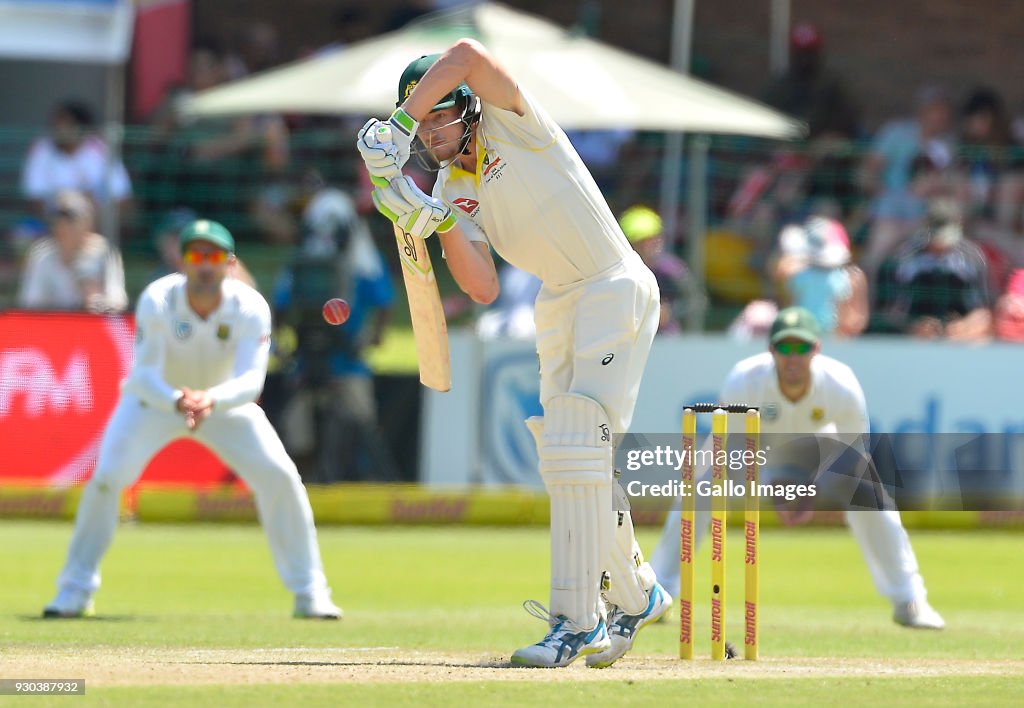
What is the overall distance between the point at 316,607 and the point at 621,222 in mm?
5494

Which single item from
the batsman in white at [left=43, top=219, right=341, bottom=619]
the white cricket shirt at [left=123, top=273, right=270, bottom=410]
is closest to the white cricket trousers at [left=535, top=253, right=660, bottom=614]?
the batsman in white at [left=43, top=219, right=341, bottom=619]

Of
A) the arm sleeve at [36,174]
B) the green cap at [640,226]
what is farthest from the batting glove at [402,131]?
the arm sleeve at [36,174]

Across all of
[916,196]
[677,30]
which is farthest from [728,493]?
[677,30]

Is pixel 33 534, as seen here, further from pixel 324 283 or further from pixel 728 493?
pixel 728 493

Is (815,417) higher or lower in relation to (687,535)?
higher

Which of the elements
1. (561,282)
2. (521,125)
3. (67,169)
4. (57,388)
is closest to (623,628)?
(561,282)

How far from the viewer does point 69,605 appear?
28.6 feet

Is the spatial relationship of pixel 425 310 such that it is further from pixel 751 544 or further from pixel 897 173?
pixel 897 173

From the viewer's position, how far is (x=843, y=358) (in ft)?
44.2

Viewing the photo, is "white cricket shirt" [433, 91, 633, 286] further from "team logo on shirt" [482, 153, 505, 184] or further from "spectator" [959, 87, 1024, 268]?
"spectator" [959, 87, 1024, 268]

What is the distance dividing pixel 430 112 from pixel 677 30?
1235cm

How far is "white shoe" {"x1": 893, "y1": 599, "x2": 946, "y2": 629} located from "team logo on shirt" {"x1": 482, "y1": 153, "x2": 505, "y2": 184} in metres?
3.51

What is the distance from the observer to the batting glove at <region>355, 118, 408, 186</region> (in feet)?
20.1

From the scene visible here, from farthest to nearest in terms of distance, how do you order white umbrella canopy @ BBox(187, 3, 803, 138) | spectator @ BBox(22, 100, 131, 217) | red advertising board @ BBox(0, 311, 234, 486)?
spectator @ BBox(22, 100, 131, 217) < white umbrella canopy @ BBox(187, 3, 803, 138) < red advertising board @ BBox(0, 311, 234, 486)
